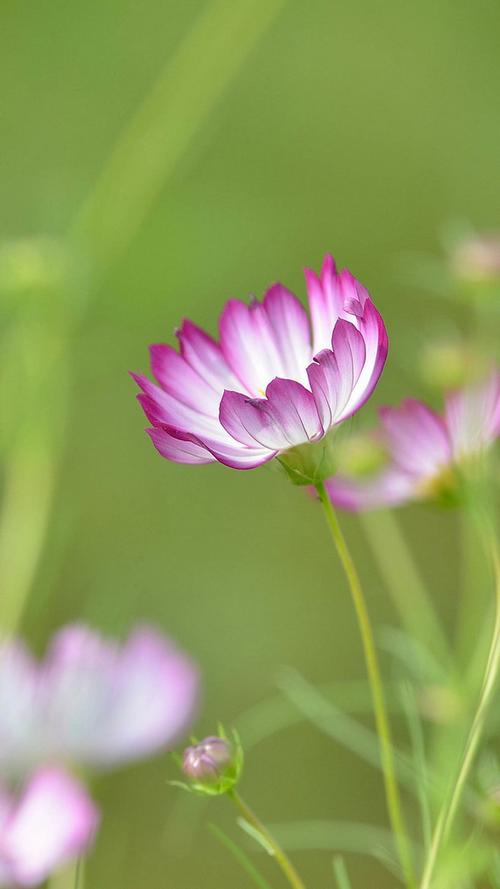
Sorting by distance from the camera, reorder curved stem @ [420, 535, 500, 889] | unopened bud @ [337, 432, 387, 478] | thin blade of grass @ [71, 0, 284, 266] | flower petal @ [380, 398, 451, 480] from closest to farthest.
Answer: curved stem @ [420, 535, 500, 889]
flower petal @ [380, 398, 451, 480]
unopened bud @ [337, 432, 387, 478]
thin blade of grass @ [71, 0, 284, 266]

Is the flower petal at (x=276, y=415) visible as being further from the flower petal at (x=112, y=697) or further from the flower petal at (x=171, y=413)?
the flower petal at (x=112, y=697)

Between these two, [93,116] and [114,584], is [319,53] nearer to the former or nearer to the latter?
[93,116]

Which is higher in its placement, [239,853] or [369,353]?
[369,353]

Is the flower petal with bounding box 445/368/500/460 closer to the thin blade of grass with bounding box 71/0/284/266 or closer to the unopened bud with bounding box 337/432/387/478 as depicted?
the unopened bud with bounding box 337/432/387/478

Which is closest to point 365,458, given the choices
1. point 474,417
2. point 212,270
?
point 474,417

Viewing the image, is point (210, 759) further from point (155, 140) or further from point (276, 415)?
point (155, 140)

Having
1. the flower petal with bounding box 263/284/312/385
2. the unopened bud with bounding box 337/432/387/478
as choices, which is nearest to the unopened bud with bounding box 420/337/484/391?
the unopened bud with bounding box 337/432/387/478
